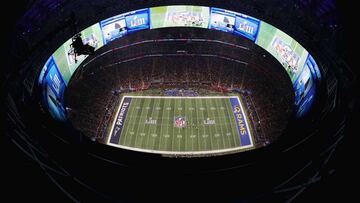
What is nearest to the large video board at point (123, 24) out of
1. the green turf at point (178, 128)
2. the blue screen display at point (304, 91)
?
the green turf at point (178, 128)

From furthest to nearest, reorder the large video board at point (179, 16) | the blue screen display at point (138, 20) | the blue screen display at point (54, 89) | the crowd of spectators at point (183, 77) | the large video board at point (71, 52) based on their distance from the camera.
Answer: the large video board at point (179, 16) < the crowd of spectators at point (183, 77) < the blue screen display at point (138, 20) < the large video board at point (71, 52) < the blue screen display at point (54, 89)

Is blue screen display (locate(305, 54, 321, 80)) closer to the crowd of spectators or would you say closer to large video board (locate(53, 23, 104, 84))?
the crowd of spectators

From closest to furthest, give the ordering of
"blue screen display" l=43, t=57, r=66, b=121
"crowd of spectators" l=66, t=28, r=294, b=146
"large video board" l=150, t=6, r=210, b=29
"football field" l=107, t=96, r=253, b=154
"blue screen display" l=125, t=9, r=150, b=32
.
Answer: "blue screen display" l=43, t=57, r=66, b=121 → "football field" l=107, t=96, r=253, b=154 → "blue screen display" l=125, t=9, r=150, b=32 → "crowd of spectators" l=66, t=28, r=294, b=146 → "large video board" l=150, t=6, r=210, b=29

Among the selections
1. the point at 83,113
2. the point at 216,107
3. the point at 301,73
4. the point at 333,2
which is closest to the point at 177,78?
the point at 216,107

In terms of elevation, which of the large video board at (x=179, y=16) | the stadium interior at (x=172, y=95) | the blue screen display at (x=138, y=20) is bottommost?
the stadium interior at (x=172, y=95)

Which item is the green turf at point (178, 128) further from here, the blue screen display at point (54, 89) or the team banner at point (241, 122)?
the blue screen display at point (54, 89)

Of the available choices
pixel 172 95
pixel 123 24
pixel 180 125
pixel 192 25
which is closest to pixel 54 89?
pixel 123 24

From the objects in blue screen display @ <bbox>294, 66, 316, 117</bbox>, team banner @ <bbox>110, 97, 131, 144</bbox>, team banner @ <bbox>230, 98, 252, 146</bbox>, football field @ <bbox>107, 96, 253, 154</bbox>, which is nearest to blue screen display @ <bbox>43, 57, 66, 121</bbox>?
team banner @ <bbox>110, 97, 131, 144</bbox>
